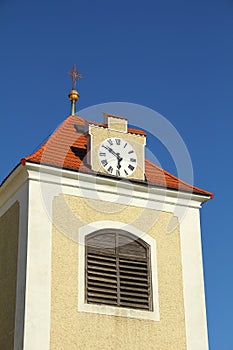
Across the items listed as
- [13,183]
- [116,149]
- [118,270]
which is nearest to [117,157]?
[116,149]

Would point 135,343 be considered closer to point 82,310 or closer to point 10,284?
point 82,310

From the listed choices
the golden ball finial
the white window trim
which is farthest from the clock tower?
the golden ball finial

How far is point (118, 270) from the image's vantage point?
17891 millimetres

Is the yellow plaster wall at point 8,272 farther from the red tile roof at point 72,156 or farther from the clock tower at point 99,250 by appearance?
the red tile roof at point 72,156

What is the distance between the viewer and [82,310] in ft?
55.8

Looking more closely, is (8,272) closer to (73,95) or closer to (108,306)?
(108,306)

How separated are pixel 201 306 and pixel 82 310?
119 inches

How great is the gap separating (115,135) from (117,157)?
1.88ft

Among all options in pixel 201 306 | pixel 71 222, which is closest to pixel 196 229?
pixel 201 306

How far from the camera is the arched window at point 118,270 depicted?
17.5 metres

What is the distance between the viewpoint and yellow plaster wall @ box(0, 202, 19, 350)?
1706 cm

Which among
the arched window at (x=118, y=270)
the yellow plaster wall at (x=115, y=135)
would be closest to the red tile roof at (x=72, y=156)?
the yellow plaster wall at (x=115, y=135)

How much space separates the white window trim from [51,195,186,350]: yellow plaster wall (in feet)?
0.31

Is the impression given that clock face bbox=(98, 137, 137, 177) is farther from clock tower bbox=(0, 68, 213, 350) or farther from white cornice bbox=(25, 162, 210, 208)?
white cornice bbox=(25, 162, 210, 208)
